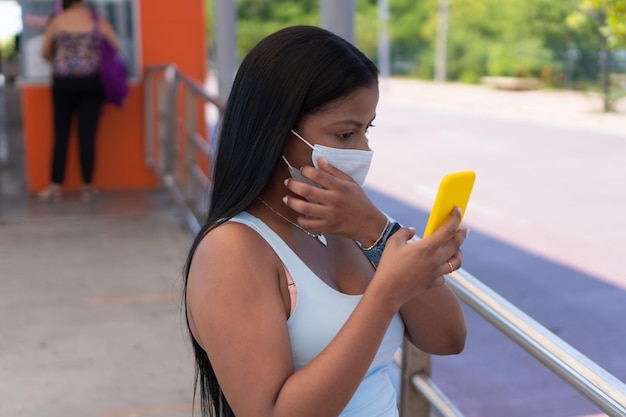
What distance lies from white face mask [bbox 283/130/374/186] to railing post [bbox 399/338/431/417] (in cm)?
81

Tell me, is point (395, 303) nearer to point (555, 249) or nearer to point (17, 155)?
point (555, 249)

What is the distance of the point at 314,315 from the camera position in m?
1.44

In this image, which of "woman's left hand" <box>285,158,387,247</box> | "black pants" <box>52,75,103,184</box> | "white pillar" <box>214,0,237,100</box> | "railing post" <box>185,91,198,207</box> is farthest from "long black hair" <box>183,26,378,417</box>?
"black pants" <box>52,75,103,184</box>

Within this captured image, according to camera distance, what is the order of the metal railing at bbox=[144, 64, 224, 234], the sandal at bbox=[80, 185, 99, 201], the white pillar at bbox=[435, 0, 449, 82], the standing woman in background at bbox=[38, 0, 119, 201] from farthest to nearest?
the white pillar at bbox=[435, 0, 449, 82] < the sandal at bbox=[80, 185, 99, 201] < the standing woman in background at bbox=[38, 0, 119, 201] < the metal railing at bbox=[144, 64, 224, 234]

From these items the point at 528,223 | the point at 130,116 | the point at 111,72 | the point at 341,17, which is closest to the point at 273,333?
the point at 341,17

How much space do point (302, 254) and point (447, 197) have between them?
1.09 feet

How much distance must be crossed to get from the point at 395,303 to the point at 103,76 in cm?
595

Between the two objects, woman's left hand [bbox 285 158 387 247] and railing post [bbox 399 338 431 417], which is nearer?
woman's left hand [bbox 285 158 387 247]

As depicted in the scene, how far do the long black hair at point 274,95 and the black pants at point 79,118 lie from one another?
566 centimetres

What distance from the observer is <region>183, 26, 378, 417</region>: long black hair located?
1438 mm

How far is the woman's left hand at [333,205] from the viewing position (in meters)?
1.35

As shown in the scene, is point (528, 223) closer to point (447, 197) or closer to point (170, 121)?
point (170, 121)

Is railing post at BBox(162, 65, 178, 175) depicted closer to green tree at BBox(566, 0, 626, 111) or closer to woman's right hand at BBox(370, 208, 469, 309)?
green tree at BBox(566, 0, 626, 111)

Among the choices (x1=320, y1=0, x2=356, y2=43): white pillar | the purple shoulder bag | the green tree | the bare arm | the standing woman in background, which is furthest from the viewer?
the purple shoulder bag
